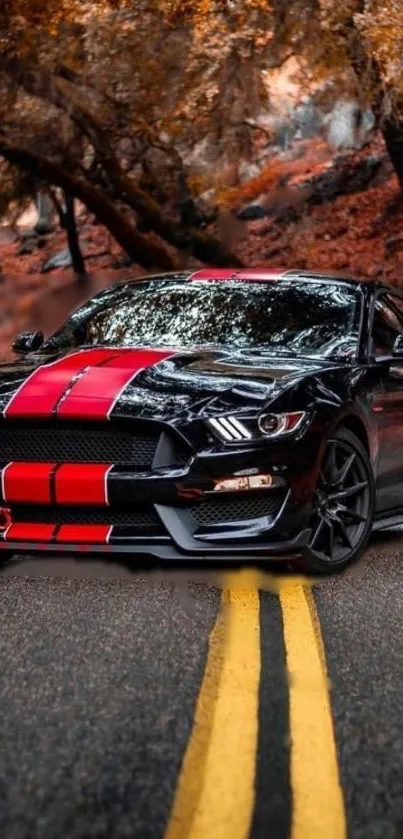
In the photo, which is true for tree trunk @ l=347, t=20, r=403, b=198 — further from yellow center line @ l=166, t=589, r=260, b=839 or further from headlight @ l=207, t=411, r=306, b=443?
yellow center line @ l=166, t=589, r=260, b=839

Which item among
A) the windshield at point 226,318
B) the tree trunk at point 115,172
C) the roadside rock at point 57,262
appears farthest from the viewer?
the roadside rock at point 57,262

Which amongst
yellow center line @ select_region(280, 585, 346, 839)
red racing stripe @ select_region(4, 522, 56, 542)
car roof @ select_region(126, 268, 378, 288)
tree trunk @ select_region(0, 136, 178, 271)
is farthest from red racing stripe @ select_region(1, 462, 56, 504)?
tree trunk @ select_region(0, 136, 178, 271)

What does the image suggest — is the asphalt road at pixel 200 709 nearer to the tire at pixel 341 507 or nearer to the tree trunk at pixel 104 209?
the tire at pixel 341 507

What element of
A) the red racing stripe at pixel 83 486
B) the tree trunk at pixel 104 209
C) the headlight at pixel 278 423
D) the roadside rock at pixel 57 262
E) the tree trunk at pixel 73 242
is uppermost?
the headlight at pixel 278 423

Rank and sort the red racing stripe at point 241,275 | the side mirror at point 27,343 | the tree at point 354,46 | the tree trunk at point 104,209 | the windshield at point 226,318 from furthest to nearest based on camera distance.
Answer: the tree trunk at point 104,209, the tree at point 354,46, the red racing stripe at point 241,275, the side mirror at point 27,343, the windshield at point 226,318

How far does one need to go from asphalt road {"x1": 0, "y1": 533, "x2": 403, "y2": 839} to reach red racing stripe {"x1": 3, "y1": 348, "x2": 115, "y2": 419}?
2.51ft

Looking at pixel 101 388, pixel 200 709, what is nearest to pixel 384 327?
pixel 101 388

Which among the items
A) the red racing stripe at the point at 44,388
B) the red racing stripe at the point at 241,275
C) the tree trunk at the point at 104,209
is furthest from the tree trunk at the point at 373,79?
the red racing stripe at the point at 44,388

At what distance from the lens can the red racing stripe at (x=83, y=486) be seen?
5.29 m

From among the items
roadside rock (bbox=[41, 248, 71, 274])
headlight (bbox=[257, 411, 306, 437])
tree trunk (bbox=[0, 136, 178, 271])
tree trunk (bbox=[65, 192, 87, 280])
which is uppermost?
headlight (bbox=[257, 411, 306, 437])

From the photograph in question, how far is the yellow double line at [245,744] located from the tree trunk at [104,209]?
18.2m

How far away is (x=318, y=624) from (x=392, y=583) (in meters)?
1.01

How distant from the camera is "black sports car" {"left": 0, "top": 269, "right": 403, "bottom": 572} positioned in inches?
207

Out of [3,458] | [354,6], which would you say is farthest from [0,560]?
[354,6]
